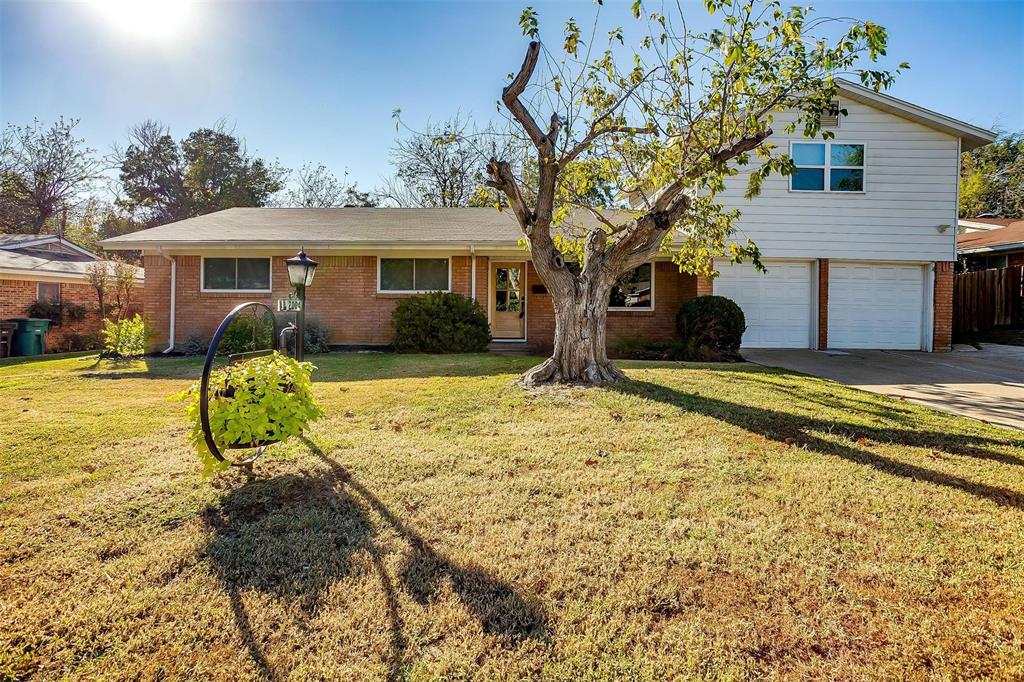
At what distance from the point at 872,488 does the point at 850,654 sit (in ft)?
6.19

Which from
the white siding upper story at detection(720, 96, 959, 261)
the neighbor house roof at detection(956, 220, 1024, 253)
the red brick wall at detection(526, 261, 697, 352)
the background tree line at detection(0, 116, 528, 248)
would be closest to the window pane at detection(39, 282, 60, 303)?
the background tree line at detection(0, 116, 528, 248)

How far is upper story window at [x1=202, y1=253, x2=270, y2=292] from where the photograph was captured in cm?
1230

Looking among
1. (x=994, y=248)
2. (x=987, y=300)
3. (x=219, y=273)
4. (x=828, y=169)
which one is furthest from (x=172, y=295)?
(x=994, y=248)

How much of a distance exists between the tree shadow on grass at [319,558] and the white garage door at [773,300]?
10949mm

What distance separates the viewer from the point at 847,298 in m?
11.9

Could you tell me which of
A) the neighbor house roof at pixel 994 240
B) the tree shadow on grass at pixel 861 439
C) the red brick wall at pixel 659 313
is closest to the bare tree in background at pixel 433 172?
the red brick wall at pixel 659 313

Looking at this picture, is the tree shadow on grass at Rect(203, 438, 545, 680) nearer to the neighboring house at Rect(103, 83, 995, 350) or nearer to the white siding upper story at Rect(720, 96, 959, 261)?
the neighboring house at Rect(103, 83, 995, 350)

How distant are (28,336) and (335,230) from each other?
902 cm

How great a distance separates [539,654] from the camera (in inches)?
75.4

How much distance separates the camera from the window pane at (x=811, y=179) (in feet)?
38.4

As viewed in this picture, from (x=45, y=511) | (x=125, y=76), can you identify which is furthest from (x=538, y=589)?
(x=125, y=76)

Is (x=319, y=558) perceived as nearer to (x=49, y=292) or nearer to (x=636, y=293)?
(x=636, y=293)

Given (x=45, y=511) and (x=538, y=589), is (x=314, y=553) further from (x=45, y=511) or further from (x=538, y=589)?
(x=45, y=511)

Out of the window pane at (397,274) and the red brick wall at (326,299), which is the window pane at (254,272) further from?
the window pane at (397,274)
